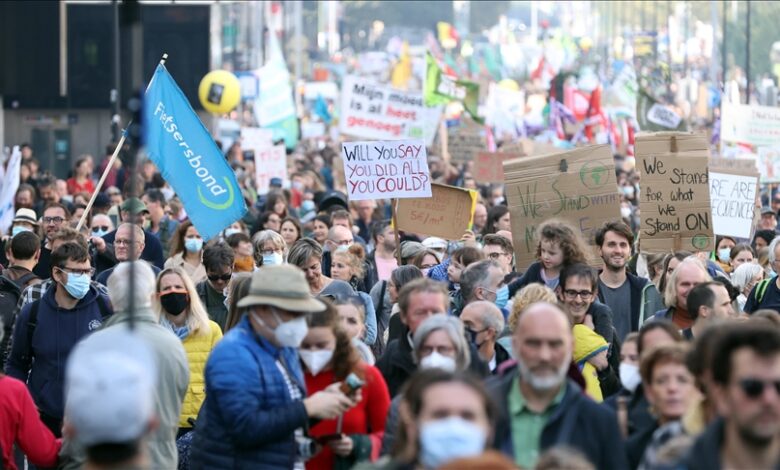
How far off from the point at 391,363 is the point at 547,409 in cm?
185

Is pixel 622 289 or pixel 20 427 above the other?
pixel 622 289

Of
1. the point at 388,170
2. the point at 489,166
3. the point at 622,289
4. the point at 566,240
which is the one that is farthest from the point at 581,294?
the point at 489,166

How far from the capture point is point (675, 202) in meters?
12.9

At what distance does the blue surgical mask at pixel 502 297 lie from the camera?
9.80m

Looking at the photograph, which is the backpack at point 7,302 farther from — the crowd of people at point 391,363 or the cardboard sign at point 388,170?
the cardboard sign at point 388,170

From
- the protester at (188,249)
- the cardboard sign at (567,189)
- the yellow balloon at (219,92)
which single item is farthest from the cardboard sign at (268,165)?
the cardboard sign at (567,189)

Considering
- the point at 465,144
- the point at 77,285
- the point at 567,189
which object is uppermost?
the point at 465,144

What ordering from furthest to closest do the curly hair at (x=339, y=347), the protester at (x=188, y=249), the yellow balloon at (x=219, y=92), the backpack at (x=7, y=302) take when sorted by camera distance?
the yellow balloon at (x=219, y=92), the protester at (x=188, y=249), the backpack at (x=7, y=302), the curly hair at (x=339, y=347)

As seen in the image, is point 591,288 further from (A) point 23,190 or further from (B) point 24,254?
(A) point 23,190

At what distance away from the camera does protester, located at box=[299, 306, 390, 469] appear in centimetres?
708

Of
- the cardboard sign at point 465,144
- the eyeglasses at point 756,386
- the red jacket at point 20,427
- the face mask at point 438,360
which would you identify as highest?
the cardboard sign at point 465,144

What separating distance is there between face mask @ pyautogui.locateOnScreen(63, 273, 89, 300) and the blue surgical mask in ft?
7.01

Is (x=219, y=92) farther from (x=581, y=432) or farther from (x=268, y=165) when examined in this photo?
(x=581, y=432)

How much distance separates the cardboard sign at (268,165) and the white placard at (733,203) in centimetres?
892
